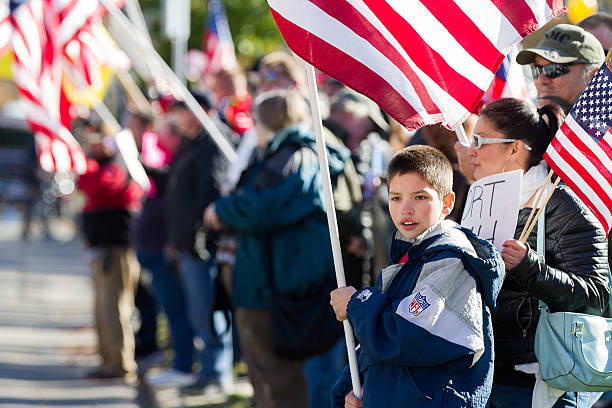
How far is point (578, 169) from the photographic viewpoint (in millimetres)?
3666

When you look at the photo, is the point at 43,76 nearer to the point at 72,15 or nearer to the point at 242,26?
the point at 72,15

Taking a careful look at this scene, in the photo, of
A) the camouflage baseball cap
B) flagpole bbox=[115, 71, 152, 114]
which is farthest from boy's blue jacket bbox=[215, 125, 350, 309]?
flagpole bbox=[115, 71, 152, 114]

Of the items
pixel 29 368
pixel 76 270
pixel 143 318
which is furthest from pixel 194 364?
pixel 76 270

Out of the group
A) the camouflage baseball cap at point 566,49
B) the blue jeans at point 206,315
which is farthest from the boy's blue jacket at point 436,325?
the blue jeans at point 206,315

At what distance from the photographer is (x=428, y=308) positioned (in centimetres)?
324

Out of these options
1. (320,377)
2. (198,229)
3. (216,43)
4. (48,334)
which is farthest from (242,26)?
(320,377)

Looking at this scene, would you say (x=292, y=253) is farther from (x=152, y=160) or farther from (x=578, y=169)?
(x=152, y=160)

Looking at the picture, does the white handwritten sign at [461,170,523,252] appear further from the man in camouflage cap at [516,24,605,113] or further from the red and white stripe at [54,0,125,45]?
the red and white stripe at [54,0,125,45]

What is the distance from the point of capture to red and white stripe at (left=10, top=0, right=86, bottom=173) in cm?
875

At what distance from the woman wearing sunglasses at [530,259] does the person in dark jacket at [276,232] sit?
2.15m

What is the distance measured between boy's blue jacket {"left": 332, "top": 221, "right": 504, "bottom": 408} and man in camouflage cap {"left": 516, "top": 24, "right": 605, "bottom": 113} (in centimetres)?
112

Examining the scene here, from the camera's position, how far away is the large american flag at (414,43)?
3.75 meters

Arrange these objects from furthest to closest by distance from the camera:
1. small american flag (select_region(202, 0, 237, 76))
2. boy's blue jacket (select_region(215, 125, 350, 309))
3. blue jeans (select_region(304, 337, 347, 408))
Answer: small american flag (select_region(202, 0, 237, 76)) < blue jeans (select_region(304, 337, 347, 408)) < boy's blue jacket (select_region(215, 125, 350, 309))

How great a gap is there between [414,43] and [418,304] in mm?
1067
